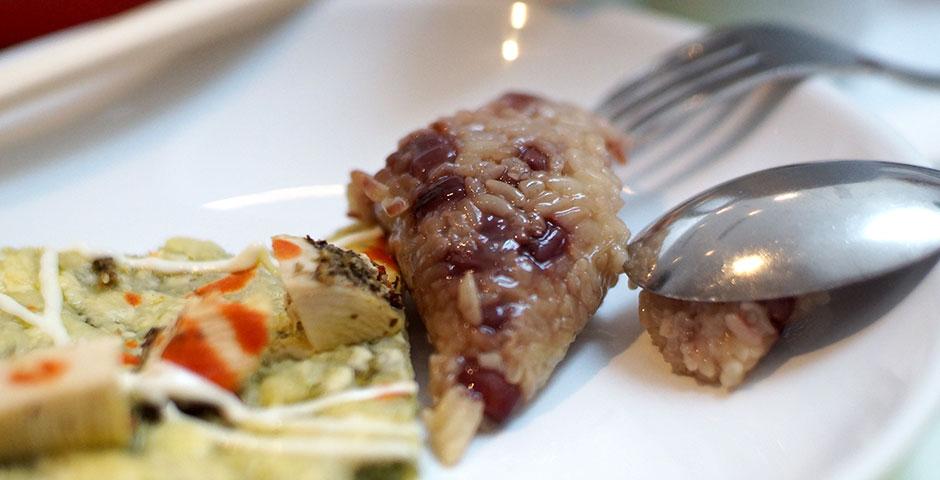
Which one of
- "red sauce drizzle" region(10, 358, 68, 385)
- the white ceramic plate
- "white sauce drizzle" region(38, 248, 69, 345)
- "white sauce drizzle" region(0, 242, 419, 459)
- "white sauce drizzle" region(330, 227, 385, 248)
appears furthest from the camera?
"white sauce drizzle" region(330, 227, 385, 248)

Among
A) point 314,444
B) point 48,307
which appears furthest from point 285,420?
point 48,307

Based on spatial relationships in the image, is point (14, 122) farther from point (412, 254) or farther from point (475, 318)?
point (475, 318)

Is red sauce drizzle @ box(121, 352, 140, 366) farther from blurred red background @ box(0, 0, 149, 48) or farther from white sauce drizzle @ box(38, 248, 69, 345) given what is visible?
blurred red background @ box(0, 0, 149, 48)

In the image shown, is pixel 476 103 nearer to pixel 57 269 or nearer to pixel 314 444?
pixel 57 269

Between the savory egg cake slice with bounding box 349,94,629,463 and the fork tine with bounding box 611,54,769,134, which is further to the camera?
the fork tine with bounding box 611,54,769,134

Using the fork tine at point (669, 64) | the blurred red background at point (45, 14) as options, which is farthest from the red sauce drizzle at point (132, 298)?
the blurred red background at point (45, 14)

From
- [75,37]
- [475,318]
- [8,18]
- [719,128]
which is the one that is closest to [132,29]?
[75,37]

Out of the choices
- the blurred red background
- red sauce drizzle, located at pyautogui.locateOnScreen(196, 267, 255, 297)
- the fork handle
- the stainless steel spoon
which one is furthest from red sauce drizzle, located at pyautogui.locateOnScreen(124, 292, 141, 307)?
the fork handle

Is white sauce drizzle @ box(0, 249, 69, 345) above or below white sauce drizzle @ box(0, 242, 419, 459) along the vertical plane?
above
